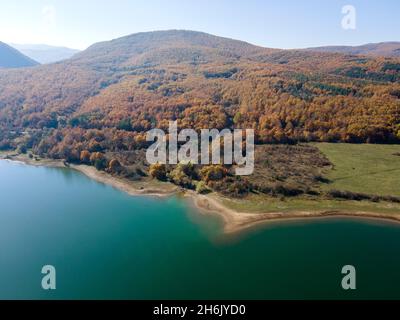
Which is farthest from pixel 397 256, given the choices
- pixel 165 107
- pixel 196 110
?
pixel 165 107

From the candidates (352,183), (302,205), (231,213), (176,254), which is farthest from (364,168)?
(176,254)

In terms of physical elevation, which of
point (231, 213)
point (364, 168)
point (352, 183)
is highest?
point (364, 168)

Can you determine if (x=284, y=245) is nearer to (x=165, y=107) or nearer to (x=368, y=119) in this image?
(x=368, y=119)

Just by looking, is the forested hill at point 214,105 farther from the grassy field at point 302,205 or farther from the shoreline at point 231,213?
the grassy field at point 302,205

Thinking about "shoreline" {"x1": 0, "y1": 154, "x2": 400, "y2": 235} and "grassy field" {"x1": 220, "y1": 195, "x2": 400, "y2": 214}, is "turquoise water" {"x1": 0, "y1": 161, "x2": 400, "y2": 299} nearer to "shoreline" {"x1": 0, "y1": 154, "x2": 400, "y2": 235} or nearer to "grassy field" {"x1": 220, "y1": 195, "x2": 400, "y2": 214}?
"shoreline" {"x1": 0, "y1": 154, "x2": 400, "y2": 235}

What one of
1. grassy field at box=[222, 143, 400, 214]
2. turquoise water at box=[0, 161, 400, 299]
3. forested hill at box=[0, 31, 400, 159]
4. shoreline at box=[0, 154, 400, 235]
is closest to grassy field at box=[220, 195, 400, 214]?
grassy field at box=[222, 143, 400, 214]

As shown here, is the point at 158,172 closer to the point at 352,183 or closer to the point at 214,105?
the point at 352,183

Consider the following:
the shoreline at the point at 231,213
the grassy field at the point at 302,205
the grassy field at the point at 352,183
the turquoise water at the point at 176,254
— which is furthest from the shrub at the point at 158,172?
the grassy field at the point at 302,205
